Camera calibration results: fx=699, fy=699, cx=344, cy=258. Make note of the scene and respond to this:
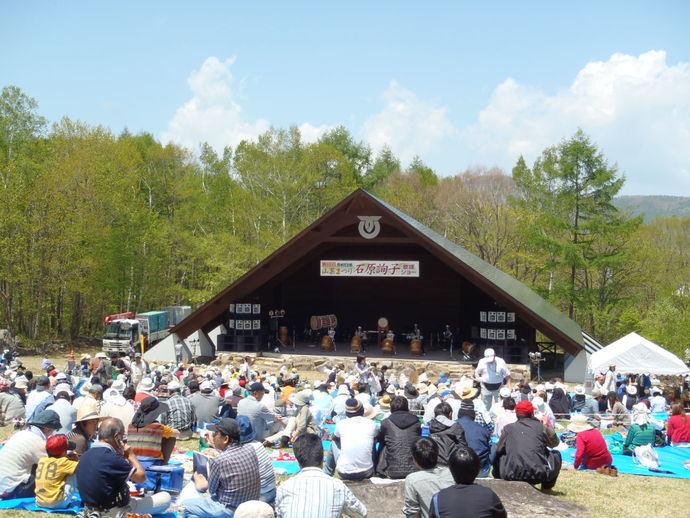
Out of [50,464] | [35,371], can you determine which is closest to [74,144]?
[35,371]

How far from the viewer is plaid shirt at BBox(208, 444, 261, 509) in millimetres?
5402

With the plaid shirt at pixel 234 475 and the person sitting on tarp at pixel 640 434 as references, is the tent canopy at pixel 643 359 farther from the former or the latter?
the plaid shirt at pixel 234 475

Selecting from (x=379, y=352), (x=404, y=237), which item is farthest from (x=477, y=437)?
(x=379, y=352)

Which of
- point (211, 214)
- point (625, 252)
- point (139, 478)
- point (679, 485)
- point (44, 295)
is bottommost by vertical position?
point (679, 485)

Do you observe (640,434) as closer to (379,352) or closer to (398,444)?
(398,444)

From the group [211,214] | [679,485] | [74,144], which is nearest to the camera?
[679,485]

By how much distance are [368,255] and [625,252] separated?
12876mm

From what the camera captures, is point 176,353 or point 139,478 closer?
point 139,478

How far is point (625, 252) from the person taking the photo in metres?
30.2

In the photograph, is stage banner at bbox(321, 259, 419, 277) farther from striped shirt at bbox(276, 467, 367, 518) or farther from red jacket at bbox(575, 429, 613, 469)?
striped shirt at bbox(276, 467, 367, 518)

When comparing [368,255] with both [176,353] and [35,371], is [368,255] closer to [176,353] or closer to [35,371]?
[176,353]

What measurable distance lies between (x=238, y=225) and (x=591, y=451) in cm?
3240

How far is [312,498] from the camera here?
4.49m

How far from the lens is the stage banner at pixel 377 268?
21.5 meters
